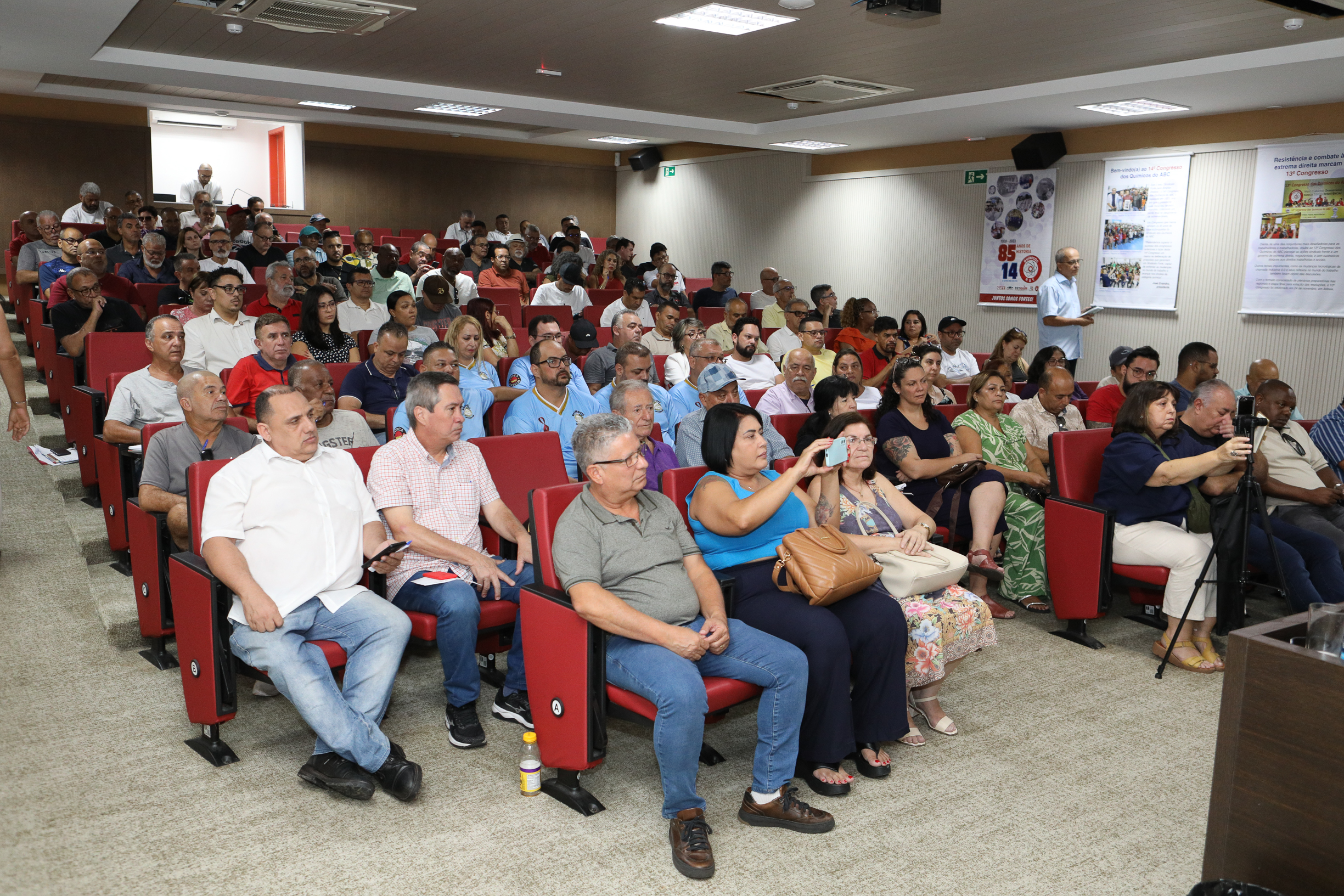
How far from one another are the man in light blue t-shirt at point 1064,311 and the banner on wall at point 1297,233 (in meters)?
1.38

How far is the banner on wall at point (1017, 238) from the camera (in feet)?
32.2

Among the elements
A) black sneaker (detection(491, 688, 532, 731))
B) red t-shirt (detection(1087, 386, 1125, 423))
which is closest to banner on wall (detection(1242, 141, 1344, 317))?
red t-shirt (detection(1087, 386, 1125, 423))

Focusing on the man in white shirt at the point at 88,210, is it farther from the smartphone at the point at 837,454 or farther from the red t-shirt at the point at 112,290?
the smartphone at the point at 837,454

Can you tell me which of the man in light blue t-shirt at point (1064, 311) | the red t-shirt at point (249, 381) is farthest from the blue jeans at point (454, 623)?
the man in light blue t-shirt at point (1064, 311)

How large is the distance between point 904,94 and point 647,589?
694 centimetres

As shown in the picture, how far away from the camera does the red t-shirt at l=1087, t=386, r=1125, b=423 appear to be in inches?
213

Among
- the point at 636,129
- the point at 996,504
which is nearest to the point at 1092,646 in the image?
the point at 996,504

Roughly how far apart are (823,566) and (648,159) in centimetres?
1293

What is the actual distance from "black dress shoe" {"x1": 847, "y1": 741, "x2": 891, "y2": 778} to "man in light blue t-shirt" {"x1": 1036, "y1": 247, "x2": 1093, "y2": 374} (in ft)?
20.2

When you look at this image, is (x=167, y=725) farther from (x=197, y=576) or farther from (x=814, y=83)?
(x=814, y=83)

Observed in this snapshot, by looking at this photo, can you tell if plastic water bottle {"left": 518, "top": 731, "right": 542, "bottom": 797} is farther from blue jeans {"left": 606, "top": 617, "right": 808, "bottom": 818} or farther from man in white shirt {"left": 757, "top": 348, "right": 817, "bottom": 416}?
man in white shirt {"left": 757, "top": 348, "right": 817, "bottom": 416}

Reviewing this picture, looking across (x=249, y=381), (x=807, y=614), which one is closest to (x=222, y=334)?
(x=249, y=381)

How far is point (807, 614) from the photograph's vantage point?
281 cm

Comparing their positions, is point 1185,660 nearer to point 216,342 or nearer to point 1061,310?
point 216,342
